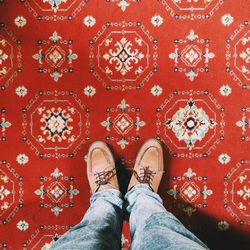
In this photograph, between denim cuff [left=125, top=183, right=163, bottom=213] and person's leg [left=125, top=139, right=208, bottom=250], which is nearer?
person's leg [left=125, top=139, right=208, bottom=250]

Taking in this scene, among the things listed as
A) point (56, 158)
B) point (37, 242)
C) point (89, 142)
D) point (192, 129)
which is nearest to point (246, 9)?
point (192, 129)

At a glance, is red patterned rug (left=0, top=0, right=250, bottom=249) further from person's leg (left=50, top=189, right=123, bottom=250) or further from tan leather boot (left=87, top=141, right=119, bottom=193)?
person's leg (left=50, top=189, right=123, bottom=250)

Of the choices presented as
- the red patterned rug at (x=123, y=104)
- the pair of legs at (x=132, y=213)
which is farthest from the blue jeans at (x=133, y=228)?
the red patterned rug at (x=123, y=104)

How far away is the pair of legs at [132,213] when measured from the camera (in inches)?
29.7

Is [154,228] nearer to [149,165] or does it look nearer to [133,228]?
[133,228]

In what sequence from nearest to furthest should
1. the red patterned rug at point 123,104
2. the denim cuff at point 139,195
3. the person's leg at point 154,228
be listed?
the person's leg at point 154,228 → the denim cuff at point 139,195 → the red patterned rug at point 123,104

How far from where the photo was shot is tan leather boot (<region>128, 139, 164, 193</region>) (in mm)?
1195

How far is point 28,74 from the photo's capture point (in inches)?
47.5

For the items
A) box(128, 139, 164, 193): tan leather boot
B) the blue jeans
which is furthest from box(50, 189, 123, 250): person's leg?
box(128, 139, 164, 193): tan leather boot

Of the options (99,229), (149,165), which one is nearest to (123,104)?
(149,165)

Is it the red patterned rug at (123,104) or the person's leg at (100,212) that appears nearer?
the person's leg at (100,212)

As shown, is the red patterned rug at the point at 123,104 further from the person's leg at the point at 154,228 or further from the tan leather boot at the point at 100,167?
the person's leg at the point at 154,228

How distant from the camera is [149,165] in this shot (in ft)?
3.97

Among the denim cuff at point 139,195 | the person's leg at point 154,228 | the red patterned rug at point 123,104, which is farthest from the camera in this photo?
the red patterned rug at point 123,104
